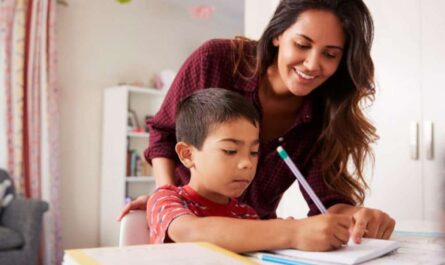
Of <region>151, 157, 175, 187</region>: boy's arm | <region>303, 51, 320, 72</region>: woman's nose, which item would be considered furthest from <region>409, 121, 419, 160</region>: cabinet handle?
<region>151, 157, 175, 187</region>: boy's arm

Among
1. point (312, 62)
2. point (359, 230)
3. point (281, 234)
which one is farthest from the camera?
point (312, 62)

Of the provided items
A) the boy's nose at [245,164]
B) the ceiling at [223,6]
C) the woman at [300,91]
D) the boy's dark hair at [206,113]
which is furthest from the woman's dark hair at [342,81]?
the ceiling at [223,6]

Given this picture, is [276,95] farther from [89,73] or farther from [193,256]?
[89,73]

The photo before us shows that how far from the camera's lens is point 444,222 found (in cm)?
34

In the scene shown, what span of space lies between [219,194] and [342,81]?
508mm

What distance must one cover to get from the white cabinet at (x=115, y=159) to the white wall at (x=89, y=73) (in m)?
0.09

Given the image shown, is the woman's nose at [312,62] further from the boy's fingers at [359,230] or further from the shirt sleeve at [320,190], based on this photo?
the boy's fingers at [359,230]

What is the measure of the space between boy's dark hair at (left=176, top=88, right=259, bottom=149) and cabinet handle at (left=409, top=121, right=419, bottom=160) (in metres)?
1.65

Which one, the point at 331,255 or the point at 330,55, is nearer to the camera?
the point at 331,255

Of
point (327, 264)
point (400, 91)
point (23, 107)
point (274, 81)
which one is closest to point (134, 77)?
point (23, 107)

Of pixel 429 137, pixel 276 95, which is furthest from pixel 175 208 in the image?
pixel 429 137

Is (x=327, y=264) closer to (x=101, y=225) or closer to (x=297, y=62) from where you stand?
(x=297, y=62)

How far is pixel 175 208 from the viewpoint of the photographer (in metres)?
0.76

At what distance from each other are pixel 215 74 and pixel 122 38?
11.5 ft
